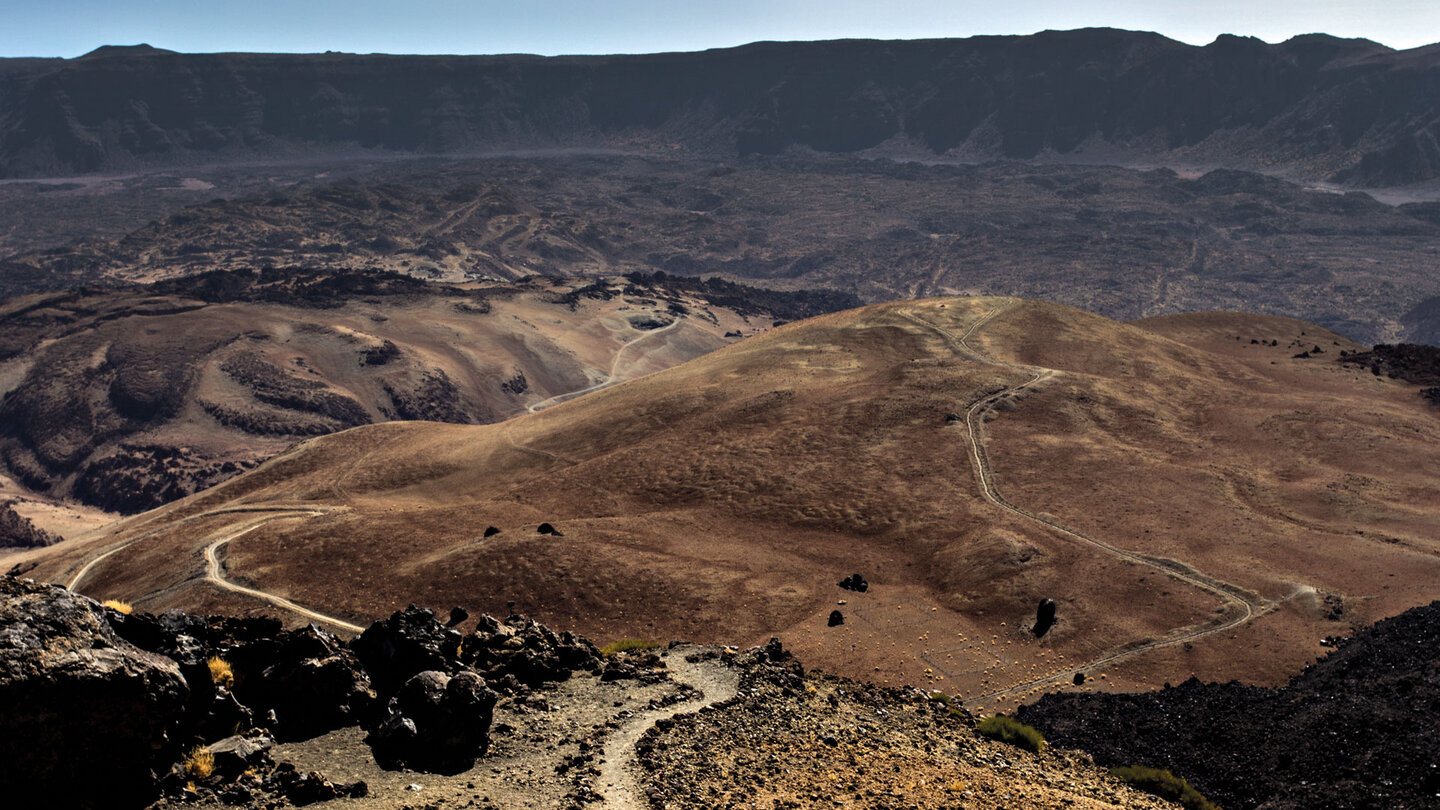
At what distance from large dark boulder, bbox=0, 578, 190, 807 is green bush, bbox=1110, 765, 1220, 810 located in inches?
938

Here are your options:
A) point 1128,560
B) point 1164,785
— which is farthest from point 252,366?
point 1164,785

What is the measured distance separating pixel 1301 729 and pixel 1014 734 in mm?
7881

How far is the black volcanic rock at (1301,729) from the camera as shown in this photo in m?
24.2

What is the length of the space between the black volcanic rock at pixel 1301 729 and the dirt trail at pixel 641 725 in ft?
36.3

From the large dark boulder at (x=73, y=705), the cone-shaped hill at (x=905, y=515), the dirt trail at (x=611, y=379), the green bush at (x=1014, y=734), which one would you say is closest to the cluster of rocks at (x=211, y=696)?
the large dark boulder at (x=73, y=705)

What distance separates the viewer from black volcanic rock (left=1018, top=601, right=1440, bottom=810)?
79.5 feet

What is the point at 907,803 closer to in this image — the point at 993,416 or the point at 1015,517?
the point at 1015,517

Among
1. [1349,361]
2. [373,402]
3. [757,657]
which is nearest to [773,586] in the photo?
[757,657]

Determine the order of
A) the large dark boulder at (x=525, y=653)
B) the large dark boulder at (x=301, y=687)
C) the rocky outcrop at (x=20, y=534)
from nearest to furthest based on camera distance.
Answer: the large dark boulder at (x=301, y=687), the large dark boulder at (x=525, y=653), the rocky outcrop at (x=20, y=534)

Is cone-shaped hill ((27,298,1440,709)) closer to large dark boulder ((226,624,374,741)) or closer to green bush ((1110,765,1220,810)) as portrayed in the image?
green bush ((1110,765,1220,810))

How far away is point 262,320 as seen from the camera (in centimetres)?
15962

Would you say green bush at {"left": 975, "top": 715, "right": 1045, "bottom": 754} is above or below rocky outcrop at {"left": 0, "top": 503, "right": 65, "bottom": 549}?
above

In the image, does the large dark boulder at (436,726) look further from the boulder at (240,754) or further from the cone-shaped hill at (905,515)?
the cone-shaped hill at (905,515)

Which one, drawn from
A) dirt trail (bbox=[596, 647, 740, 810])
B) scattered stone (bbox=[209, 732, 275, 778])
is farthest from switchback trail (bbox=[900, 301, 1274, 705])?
scattered stone (bbox=[209, 732, 275, 778])
